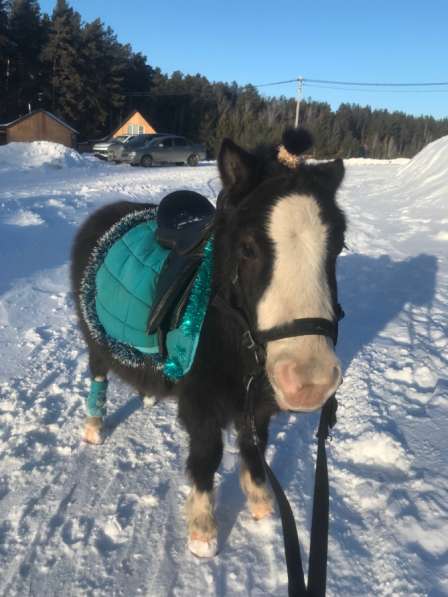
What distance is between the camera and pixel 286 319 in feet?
6.00

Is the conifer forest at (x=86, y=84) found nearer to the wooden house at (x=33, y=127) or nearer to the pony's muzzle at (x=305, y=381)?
the wooden house at (x=33, y=127)

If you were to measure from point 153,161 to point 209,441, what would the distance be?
2570 centimetres

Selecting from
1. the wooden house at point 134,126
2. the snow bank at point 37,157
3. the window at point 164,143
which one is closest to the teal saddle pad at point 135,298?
the snow bank at point 37,157

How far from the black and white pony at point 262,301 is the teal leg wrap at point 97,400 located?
77 centimetres

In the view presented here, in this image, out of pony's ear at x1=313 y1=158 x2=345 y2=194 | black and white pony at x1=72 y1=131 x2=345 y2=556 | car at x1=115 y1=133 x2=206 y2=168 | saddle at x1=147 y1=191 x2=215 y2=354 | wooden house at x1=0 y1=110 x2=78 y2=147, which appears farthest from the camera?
wooden house at x1=0 y1=110 x2=78 y2=147

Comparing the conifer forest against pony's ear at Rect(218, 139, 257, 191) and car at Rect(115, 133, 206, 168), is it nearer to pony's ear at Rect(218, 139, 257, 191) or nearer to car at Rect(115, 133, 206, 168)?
car at Rect(115, 133, 206, 168)

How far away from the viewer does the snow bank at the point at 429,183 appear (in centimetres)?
1188

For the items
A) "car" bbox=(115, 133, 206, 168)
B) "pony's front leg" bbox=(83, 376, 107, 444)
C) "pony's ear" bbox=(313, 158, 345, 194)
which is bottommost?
"pony's front leg" bbox=(83, 376, 107, 444)

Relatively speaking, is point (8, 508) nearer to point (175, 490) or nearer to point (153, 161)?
point (175, 490)

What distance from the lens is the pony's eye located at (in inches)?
78.8

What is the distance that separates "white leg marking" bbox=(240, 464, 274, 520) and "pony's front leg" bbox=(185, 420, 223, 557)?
11.4 inches

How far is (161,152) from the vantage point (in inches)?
1057

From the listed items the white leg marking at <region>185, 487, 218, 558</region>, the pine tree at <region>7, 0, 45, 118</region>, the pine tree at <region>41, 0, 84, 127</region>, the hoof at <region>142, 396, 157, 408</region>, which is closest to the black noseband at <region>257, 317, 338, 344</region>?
the white leg marking at <region>185, 487, 218, 558</region>

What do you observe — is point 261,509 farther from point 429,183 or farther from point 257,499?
point 429,183
